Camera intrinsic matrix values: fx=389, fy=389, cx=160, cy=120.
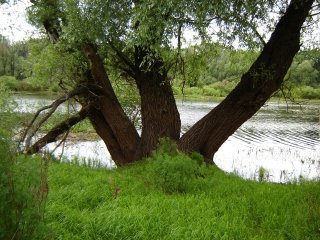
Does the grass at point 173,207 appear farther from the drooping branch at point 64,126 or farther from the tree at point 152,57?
the drooping branch at point 64,126

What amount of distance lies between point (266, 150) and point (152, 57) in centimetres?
1262

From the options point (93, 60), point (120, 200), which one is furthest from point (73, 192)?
point (93, 60)

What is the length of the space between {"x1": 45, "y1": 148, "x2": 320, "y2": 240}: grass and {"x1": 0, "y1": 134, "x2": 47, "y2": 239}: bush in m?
0.86

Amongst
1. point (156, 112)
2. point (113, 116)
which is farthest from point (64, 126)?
point (156, 112)

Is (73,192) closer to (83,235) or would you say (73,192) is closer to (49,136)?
(83,235)

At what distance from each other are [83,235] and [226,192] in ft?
10.1

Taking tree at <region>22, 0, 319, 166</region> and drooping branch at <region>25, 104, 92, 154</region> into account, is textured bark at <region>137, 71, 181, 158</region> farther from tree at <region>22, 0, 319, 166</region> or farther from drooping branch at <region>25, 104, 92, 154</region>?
drooping branch at <region>25, 104, 92, 154</region>

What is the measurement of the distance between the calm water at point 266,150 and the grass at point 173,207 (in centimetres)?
422

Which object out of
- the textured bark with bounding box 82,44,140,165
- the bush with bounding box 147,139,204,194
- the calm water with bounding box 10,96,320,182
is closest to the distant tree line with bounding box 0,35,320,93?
the textured bark with bounding box 82,44,140,165

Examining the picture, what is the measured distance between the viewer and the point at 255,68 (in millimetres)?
7973

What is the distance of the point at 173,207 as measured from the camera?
5.38 m

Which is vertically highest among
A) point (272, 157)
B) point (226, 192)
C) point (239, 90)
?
point (239, 90)

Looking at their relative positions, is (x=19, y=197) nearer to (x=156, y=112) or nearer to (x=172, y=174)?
(x=172, y=174)

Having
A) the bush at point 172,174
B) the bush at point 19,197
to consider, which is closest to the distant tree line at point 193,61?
the bush at point 172,174
